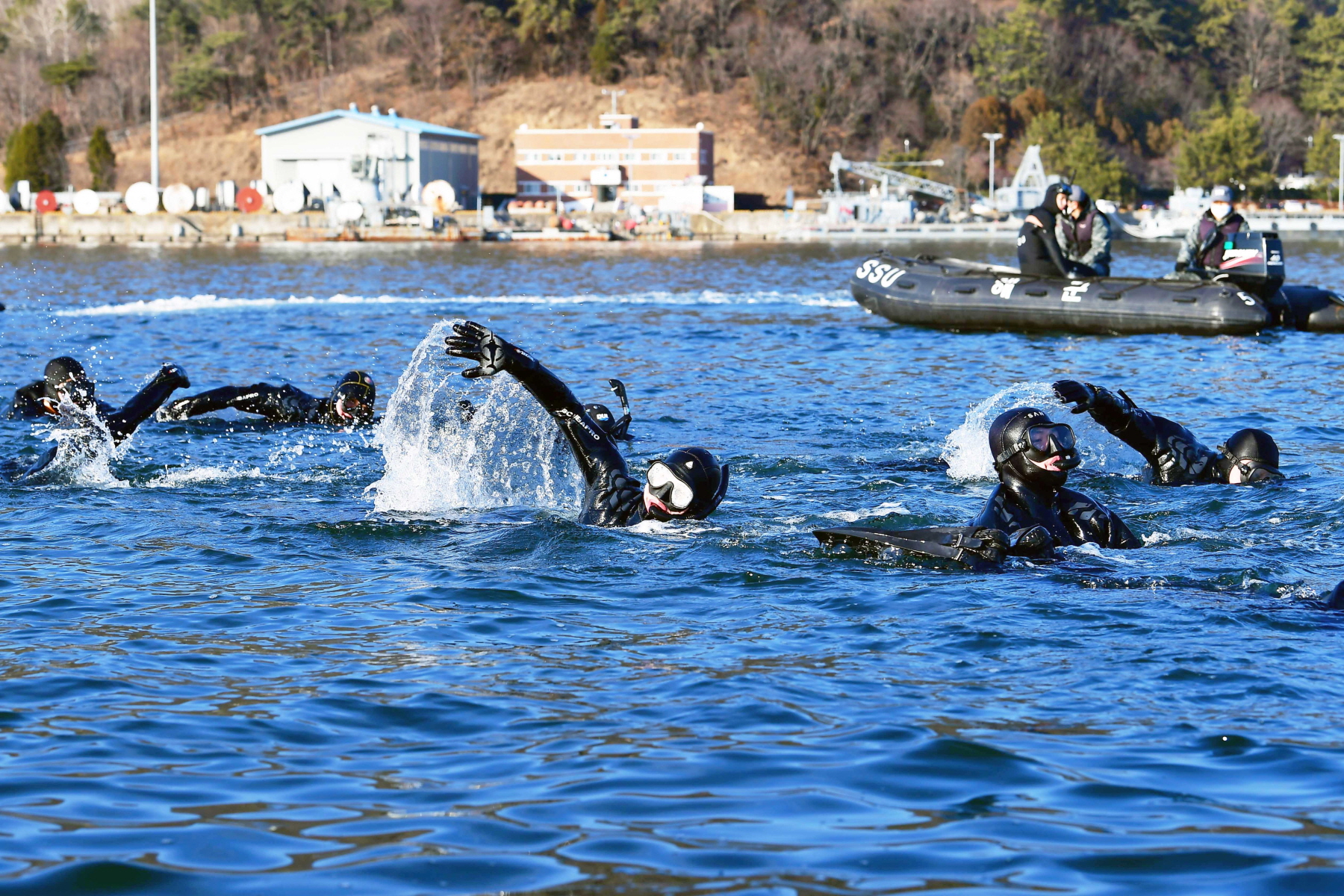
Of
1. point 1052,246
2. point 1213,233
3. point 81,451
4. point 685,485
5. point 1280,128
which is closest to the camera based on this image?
point 685,485

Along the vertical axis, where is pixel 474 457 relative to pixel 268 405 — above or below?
below

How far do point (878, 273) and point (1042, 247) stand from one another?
10.3ft

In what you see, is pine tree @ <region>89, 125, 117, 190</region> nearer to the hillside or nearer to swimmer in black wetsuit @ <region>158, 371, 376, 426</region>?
the hillside

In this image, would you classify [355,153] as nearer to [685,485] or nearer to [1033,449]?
[685,485]

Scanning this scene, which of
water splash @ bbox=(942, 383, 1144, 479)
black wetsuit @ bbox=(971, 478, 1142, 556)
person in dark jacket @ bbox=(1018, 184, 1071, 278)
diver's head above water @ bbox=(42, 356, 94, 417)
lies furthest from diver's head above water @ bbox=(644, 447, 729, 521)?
person in dark jacket @ bbox=(1018, 184, 1071, 278)

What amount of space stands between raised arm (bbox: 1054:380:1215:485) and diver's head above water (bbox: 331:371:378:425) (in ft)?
21.4

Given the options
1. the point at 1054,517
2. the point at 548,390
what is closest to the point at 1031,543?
the point at 1054,517

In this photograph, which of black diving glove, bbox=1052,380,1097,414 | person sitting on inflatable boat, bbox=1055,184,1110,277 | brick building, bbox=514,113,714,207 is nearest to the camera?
black diving glove, bbox=1052,380,1097,414

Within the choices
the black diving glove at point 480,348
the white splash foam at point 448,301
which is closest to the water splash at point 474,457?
the black diving glove at point 480,348

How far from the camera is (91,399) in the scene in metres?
12.2

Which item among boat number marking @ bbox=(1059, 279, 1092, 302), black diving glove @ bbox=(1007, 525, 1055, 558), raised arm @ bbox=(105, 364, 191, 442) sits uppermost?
boat number marking @ bbox=(1059, 279, 1092, 302)

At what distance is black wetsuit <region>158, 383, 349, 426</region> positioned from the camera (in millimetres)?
14344

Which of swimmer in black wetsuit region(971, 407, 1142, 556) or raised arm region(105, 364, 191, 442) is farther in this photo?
raised arm region(105, 364, 191, 442)

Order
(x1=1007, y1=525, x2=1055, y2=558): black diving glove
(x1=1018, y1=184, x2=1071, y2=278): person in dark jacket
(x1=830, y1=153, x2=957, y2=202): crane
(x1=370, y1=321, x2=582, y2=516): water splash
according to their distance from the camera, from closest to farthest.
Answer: (x1=1007, y1=525, x2=1055, y2=558): black diving glove → (x1=370, y1=321, x2=582, y2=516): water splash → (x1=1018, y1=184, x2=1071, y2=278): person in dark jacket → (x1=830, y1=153, x2=957, y2=202): crane
